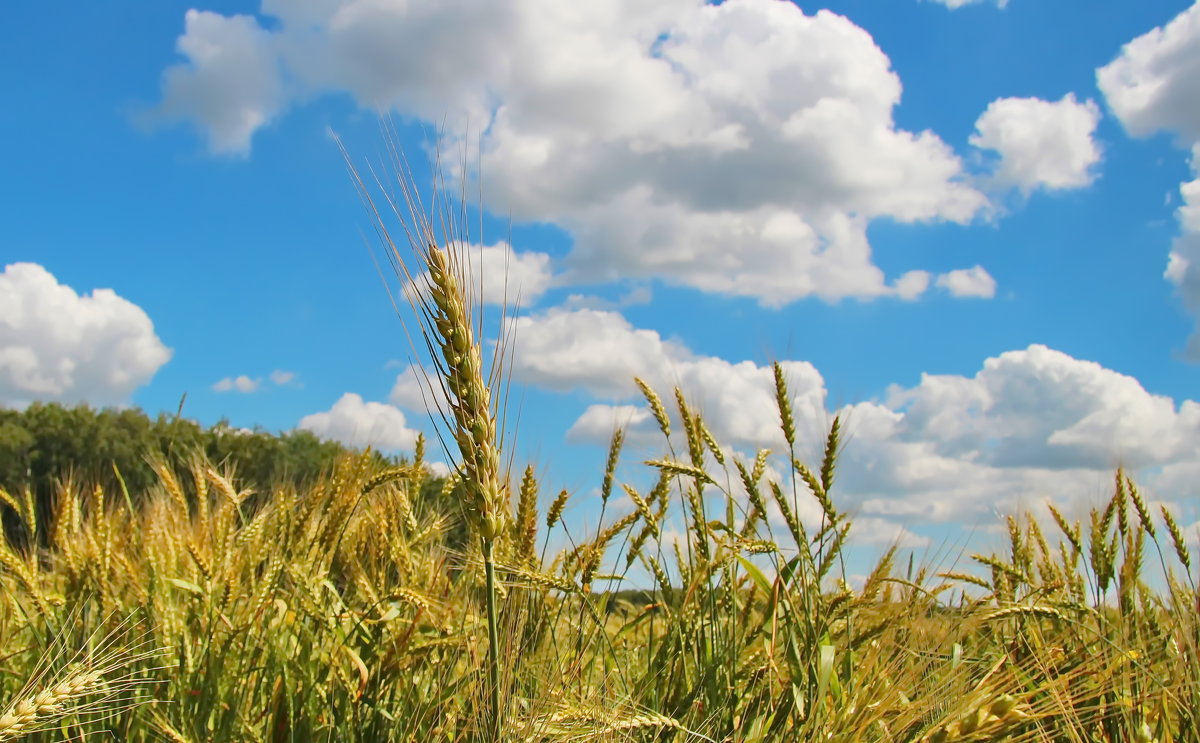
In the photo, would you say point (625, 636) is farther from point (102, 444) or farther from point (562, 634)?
point (102, 444)

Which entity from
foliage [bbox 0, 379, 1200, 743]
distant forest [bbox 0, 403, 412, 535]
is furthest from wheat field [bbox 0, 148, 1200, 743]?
distant forest [bbox 0, 403, 412, 535]

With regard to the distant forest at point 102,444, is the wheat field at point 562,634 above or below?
below

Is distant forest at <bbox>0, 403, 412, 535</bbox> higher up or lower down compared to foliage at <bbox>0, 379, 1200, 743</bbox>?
higher up

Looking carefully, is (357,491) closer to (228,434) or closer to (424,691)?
(424,691)

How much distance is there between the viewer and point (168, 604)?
14.7 feet

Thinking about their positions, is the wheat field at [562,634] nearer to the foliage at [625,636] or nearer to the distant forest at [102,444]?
the foliage at [625,636]

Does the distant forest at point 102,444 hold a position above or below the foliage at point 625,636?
above

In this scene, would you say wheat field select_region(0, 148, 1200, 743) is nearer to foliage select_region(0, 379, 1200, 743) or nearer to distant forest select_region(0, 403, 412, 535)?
foliage select_region(0, 379, 1200, 743)

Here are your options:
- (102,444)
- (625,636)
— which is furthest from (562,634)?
(102,444)

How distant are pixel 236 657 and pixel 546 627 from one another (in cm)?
145

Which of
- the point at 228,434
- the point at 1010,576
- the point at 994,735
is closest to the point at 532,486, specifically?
the point at 994,735

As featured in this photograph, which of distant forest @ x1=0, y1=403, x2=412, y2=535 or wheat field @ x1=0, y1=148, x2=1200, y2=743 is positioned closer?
wheat field @ x1=0, y1=148, x2=1200, y2=743

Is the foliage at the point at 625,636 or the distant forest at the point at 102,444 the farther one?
the distant forest at the point at 102,444

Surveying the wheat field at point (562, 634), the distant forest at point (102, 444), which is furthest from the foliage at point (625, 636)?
the distant forest at point (102, 444)
